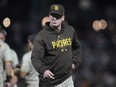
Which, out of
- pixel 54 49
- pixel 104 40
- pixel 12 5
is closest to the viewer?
pixel 54 49

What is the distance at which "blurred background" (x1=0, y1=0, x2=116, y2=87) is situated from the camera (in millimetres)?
20812

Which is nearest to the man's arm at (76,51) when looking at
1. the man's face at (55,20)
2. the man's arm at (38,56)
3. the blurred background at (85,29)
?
the man's face at (55,20)

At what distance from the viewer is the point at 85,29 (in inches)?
992

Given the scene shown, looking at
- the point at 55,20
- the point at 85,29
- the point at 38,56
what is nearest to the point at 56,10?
the point at 55,20

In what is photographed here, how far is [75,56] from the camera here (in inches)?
427

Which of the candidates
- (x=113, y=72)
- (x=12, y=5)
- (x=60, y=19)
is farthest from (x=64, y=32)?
(x=12, y=5)

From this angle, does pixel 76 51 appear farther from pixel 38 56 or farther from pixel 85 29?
pixel 85 29

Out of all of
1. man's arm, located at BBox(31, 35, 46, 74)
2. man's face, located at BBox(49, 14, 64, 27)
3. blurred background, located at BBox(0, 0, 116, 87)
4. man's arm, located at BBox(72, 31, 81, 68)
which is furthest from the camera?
blurred background, located at BBox(0, 0, 116, 87)

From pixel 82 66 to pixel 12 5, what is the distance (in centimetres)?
632

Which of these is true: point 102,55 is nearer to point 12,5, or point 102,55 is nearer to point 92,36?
point 92,36

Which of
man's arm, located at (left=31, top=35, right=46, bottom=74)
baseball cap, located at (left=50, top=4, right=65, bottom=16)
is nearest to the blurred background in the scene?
baseball cap, located at (left=50, top=4, right=65, bottom=16)

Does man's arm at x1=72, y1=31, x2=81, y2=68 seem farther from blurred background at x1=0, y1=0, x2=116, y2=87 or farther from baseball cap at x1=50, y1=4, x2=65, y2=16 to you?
blurred background at x1=0, y1=0, x2=116, y2=87

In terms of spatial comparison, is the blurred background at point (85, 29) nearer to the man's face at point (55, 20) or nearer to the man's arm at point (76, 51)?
the man's arm at point (76, 51)

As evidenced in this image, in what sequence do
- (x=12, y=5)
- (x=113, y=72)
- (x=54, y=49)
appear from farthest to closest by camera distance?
(x=12, y=5)
(x=113, y=72)
(x=54, y=49)
